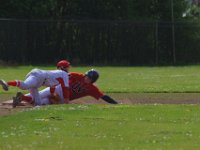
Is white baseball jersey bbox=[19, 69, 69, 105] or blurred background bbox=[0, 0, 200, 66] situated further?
blurred background bbox=[0, 0, 200, 66]

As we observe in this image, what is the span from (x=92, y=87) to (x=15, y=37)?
81.6ft

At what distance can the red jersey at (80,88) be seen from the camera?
16484 millimetres

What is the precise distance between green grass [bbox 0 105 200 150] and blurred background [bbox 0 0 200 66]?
87.4 feet

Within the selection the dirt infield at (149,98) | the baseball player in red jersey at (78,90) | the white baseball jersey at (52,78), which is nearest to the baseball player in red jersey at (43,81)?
the white baseball jersey at (52,78)

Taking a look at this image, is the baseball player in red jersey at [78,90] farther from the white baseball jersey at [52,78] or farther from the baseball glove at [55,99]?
the white baseball jersey at [52,78]

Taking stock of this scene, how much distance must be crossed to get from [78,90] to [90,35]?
1038 inches

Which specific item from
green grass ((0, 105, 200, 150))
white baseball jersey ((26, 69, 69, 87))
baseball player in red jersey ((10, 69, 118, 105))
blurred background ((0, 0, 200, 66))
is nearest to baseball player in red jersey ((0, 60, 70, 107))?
white baseball jersey ((26, 69, 69, 87))

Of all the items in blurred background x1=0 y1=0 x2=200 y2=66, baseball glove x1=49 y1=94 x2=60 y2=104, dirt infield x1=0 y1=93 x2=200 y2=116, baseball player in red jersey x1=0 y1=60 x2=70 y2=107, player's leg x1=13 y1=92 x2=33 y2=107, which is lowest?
blurred background x1=0 y1=0 x2=200 y2=66

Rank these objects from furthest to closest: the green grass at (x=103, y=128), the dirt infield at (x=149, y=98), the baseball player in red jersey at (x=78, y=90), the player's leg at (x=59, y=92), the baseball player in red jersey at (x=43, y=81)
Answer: the dirt infield at (x=149, y=98)
the baseball player in red jersey at (x=78, y=90)
the player's leg at (x=59, y=92)
the baseball player in red jersey at (x=43, y=81)
the green grass at (x=103, y=128)

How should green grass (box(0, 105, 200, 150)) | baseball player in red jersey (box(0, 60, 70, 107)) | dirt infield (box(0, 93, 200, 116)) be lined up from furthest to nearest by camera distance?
dirt infield (box(0, 93, 200, 116)) → baseball player in red jersey (box(0, 60, 70, 107)) → green grass (box(0, 105, 200, 150))

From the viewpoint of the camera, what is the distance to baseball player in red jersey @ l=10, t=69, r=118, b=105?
53.8 ft

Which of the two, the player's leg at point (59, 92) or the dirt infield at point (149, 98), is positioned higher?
the player's leg at point (59, 92)

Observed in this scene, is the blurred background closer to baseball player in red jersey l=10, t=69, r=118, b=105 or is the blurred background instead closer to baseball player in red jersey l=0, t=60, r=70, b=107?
baseball player in red jersey l=10, t=69, r=118, b=105

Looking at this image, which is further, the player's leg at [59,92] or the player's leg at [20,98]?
the player's leg at [59,92]
